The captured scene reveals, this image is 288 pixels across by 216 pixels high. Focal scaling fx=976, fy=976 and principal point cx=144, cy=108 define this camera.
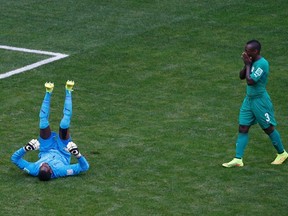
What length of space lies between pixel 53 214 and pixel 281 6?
14.8m

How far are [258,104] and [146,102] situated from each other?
454cm

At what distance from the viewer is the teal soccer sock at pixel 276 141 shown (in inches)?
651

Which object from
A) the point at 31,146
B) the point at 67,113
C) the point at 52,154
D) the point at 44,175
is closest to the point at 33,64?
the point at 67,113

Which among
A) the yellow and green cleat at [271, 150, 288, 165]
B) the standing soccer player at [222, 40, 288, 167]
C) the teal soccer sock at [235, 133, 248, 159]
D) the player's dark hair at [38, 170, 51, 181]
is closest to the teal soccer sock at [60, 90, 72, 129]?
the player's dark hair at [38, 170, 51, 181]

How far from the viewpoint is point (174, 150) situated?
57.0 feet

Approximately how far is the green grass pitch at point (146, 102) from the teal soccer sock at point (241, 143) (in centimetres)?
34

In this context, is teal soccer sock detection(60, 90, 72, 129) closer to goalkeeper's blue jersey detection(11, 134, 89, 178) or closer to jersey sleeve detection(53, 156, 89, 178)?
goalkeeper's blue jersey detection(11, 134, 89, 178)

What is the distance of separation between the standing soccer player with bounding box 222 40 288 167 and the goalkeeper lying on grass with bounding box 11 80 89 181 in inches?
103

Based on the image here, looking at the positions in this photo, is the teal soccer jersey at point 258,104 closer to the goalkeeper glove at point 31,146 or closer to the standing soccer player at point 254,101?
the standing soccer player at point 254,101

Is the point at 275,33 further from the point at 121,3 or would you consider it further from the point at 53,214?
the point at 53,214

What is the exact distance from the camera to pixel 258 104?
53.5 feet

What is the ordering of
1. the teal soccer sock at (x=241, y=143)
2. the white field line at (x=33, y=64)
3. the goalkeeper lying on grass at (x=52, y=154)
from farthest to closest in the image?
the white field line at (x=33, y=64)
the teal soccer sock at (x=241, y=143)
the goalkeeper lying on grass at (x=52, y=154)

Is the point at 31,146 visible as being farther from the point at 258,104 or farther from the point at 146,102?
the point at 146,102

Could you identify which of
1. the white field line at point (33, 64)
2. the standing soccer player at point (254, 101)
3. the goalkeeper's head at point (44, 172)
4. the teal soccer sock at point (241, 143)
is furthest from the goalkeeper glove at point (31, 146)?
the white field line at point (33, 64)
